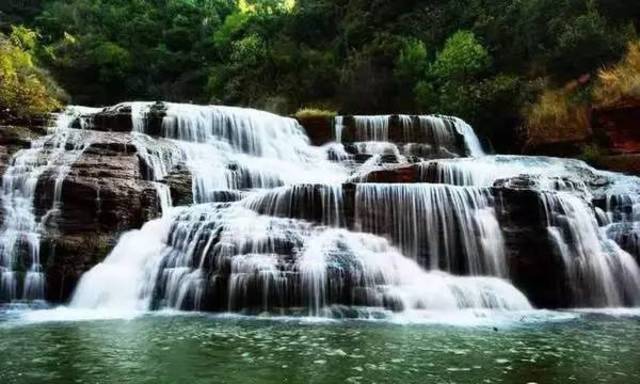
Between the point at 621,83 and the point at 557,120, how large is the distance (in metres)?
2.56

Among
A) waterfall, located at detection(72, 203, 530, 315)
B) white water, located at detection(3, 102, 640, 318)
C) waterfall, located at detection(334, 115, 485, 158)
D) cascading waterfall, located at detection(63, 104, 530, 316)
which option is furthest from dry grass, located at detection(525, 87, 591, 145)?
waterfall, located at detection(72, 203, 530, 315)

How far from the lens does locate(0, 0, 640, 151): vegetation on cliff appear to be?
2294 centimetres

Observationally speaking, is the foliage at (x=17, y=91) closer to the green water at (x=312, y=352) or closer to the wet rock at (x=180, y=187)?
the wet rock at (x=180, y=187)

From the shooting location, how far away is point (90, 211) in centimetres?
1404

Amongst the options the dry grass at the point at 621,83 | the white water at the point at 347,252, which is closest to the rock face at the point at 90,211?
the white water at the point at 347,252

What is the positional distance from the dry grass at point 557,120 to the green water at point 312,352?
11.8 metres

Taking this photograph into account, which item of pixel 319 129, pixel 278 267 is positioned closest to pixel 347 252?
pixel 278 267

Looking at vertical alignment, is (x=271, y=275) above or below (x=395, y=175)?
below

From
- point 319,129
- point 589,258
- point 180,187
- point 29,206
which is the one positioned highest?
point 319,129

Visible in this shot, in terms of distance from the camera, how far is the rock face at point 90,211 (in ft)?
42.5

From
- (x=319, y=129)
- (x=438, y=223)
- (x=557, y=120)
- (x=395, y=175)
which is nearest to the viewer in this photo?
(x=438, y=223)

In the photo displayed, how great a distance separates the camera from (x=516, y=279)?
1266 cm

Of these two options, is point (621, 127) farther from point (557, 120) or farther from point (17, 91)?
point (17, 91)

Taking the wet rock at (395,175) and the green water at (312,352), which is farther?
the wet rock at (395,175)
